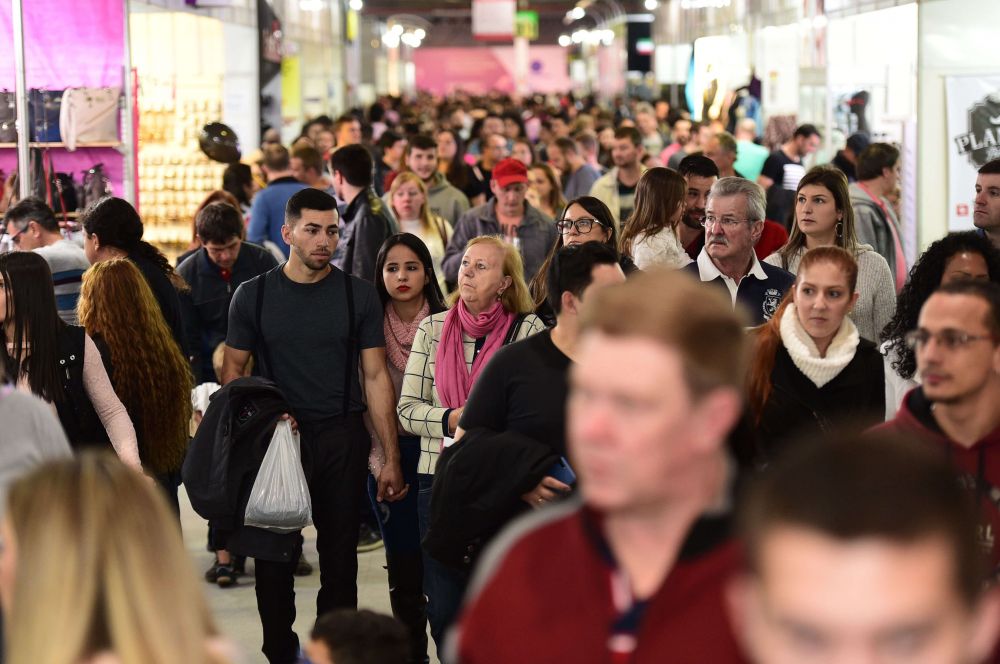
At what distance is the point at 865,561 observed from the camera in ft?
4.21

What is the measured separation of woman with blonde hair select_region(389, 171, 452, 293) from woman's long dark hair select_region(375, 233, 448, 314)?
251cm

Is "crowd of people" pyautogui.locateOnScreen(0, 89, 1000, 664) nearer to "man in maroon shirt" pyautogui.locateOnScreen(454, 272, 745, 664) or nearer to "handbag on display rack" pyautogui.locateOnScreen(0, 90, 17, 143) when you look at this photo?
"man in maroon shirt" pyautogui.locateOnScreen(454, 272, 745, 664)

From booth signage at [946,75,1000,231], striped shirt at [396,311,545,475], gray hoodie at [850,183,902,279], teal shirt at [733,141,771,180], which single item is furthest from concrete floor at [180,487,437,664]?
teal shirt at [733,141,771,180]

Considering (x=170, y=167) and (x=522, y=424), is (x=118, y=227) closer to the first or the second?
(x=522, y=424)

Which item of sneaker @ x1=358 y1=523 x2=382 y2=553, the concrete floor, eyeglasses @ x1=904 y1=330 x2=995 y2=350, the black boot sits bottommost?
the concrete floor

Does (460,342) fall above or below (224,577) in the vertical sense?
above

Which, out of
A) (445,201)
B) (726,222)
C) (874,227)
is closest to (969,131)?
(874,227)

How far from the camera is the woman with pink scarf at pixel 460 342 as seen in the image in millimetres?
4551

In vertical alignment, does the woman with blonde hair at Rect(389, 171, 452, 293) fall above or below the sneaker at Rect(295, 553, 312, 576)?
above

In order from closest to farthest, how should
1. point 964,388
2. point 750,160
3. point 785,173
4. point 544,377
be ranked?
point 964,388, point 544,377, point 785,173, point 750,160

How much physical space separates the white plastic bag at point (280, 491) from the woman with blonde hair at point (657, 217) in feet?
6.51

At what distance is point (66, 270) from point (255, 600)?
1.66 m

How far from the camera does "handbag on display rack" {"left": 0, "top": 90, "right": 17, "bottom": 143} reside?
329 inches

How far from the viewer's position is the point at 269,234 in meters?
8.43
